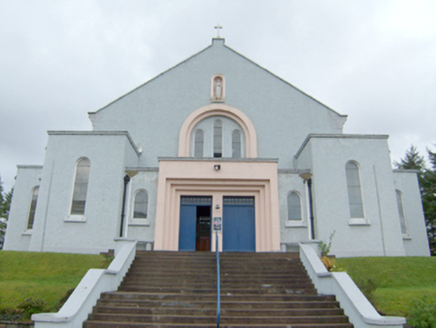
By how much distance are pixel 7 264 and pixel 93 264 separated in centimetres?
342

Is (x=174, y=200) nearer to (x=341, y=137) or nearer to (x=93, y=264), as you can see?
(x=93, y=264)

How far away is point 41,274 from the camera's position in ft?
42.2

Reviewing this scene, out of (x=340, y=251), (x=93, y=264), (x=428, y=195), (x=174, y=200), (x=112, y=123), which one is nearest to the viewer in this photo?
(x=93, y=264)

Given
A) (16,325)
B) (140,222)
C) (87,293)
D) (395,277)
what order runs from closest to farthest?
(87,293)
(16,325)
(395,277)
(140,222)

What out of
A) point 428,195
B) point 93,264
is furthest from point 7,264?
point 428,195

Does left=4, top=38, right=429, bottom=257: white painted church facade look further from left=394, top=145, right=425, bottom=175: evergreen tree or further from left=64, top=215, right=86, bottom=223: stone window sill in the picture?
left=394, top=145, right=425, bottom=175: evergreen tree

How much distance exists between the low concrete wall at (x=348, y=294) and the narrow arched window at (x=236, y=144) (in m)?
8.59

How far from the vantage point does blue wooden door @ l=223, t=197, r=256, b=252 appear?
1630cm

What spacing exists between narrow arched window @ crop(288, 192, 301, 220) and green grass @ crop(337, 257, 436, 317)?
309 cm

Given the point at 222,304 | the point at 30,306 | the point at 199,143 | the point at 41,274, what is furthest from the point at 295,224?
the point at 30,306

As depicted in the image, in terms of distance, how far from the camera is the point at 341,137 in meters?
17.0

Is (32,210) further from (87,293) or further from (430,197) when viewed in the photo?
(430,197)

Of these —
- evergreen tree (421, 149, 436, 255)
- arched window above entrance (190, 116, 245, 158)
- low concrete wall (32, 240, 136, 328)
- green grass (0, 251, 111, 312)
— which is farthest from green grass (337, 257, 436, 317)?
evergreen tree (421, 149, 436, 255)

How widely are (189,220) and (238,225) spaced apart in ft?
7.76
